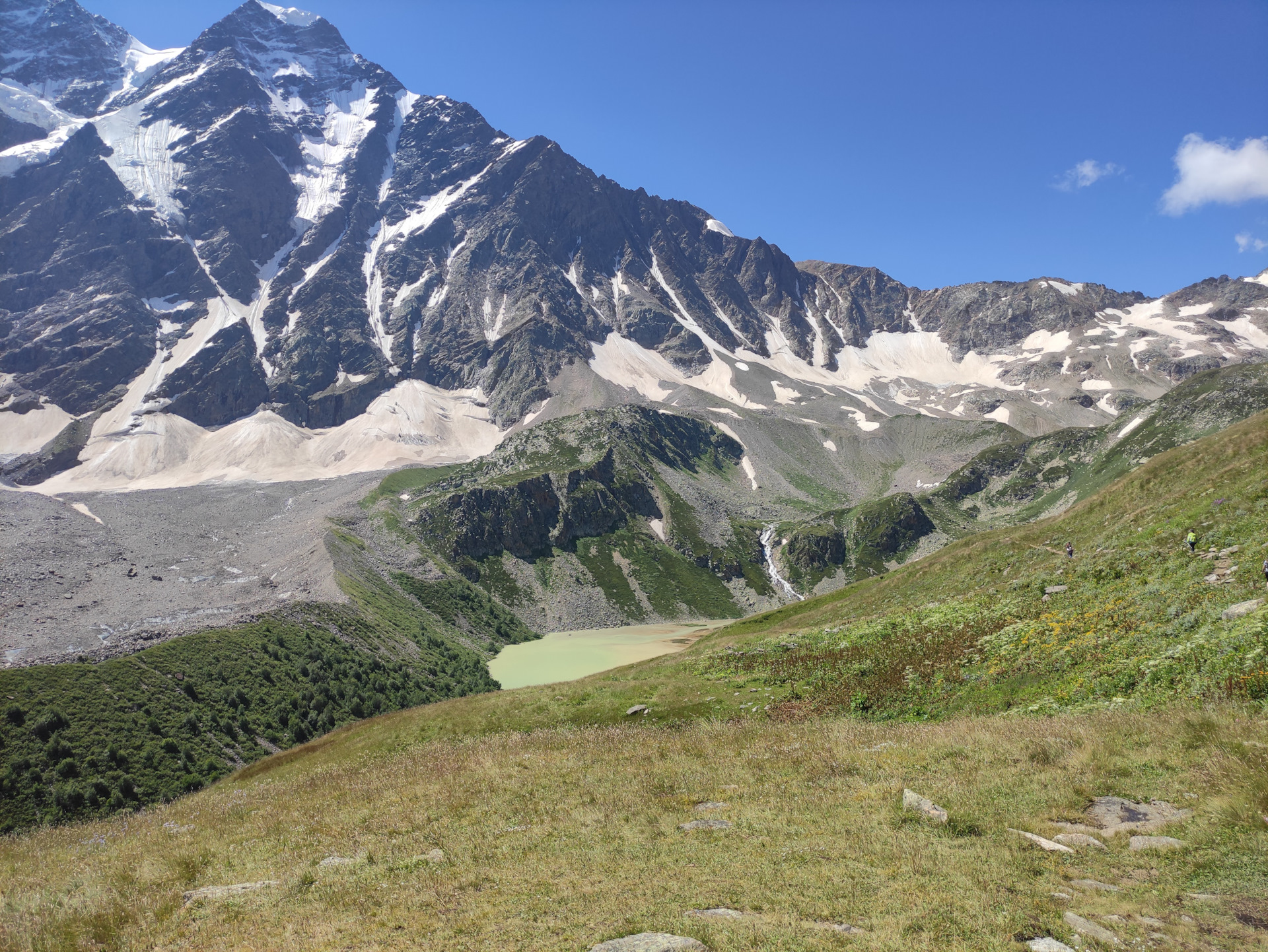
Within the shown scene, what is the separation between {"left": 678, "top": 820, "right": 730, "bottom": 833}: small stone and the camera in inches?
608

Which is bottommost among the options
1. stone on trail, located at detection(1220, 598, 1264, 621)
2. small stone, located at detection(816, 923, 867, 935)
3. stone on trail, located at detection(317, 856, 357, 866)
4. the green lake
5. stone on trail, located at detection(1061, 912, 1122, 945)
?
the green lake

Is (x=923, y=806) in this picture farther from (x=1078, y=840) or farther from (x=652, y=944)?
(x=652, y=944)

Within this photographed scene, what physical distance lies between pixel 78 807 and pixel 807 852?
1982 inches

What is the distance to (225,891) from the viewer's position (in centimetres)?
1509

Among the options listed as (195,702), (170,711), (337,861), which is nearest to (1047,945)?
(337,861)

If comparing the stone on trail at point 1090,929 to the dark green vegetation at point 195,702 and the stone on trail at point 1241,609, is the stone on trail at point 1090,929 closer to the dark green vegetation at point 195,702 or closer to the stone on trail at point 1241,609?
the stone on trail at point 1241,609

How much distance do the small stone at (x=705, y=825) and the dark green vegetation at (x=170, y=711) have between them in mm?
45363

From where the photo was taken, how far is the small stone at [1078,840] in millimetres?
12273

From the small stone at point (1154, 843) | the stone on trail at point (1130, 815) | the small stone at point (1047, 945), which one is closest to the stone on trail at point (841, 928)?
the small stone at point (1047, 945)

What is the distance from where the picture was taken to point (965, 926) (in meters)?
9.71

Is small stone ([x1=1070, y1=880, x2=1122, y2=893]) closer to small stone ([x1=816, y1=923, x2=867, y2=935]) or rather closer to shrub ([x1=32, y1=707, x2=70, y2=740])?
small stone ([x1=816, y1=923, x2=867, y2=935])

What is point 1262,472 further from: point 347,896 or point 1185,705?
point 347,896

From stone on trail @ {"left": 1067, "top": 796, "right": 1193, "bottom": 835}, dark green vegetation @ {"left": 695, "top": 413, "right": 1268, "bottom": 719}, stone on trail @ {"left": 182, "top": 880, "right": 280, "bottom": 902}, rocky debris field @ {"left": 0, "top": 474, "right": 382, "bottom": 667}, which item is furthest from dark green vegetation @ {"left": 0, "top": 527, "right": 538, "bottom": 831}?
stone on trail @ {"left": 1067, "top": 796, "right": 1193, "bottom": 835}

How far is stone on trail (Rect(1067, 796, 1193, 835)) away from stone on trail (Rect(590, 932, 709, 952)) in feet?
27.4
